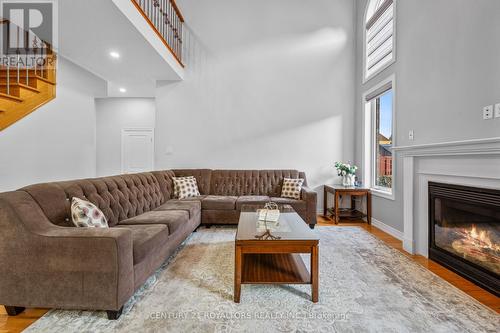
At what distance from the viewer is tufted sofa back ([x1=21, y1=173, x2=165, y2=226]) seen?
1.84 meters

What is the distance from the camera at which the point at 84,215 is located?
185 centimetres

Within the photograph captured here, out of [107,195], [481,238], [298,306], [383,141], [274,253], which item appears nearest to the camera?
[298,306]

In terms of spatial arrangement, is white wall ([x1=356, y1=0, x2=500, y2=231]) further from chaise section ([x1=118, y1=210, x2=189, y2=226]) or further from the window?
chaise section ([x1=118, y1=210, x2=189, y2=226])

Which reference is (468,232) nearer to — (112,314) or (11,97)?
(112,314)

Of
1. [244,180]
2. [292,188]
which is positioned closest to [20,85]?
[244,180]

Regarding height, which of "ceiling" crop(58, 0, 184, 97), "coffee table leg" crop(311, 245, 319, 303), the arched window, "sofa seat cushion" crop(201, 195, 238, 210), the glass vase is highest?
the arched window

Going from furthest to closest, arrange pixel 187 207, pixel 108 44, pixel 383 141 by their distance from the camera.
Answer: pixel 383 141 → pixel 108 44 → pixel 187 207

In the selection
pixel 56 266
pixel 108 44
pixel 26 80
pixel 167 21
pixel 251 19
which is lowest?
pixel 56 266

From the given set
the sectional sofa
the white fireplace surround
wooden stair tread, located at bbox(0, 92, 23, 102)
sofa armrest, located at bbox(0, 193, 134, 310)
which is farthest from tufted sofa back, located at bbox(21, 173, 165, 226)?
the white fireplace surround

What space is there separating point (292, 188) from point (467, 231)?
92.8 inches

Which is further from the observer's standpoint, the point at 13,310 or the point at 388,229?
the point at 388,229

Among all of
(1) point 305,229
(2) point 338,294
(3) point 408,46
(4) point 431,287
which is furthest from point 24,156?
(3) point 408,46

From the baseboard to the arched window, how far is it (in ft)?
7.95

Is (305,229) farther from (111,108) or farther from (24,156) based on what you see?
(111,108)
